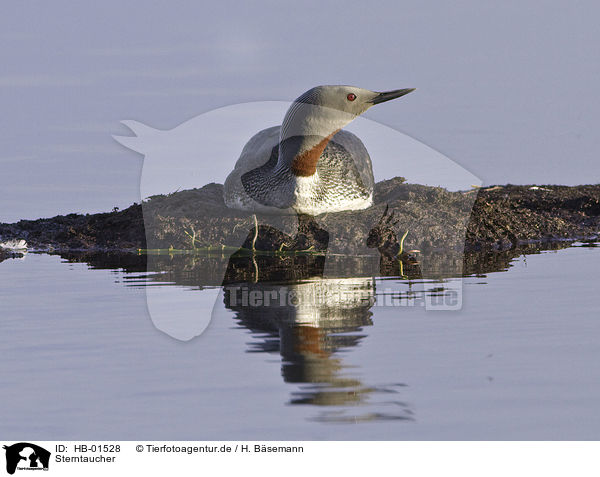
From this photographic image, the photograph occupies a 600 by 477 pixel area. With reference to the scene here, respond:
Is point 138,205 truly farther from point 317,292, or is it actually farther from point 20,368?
point 20,368

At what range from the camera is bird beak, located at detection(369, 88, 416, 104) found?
38.3 feet

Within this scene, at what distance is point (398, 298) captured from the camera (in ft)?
28.9

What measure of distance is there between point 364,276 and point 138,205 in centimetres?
787

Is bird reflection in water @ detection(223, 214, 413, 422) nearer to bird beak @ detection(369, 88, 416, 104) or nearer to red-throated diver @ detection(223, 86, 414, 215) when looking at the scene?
red-throated diver @ detection(223, 86, 414, 215)

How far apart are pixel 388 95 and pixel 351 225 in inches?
102

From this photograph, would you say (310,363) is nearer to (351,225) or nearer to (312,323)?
(312,323)

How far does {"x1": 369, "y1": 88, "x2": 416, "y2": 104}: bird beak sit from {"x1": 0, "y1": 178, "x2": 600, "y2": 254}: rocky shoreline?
241 centimetres

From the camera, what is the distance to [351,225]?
13.5 m

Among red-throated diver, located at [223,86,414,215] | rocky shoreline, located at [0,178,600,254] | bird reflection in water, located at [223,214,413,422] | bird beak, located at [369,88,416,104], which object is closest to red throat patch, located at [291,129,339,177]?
red-throated diver, located at [223,86,414,215]

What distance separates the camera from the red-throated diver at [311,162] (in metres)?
12.1

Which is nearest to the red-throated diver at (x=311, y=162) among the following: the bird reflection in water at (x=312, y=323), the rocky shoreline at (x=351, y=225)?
the rocky shoreline at (x=351, y=225)

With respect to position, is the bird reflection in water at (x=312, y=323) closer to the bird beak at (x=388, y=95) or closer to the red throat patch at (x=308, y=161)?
the red throat patch at (x=308, y=161)

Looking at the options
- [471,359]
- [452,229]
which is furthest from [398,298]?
[452,229]
